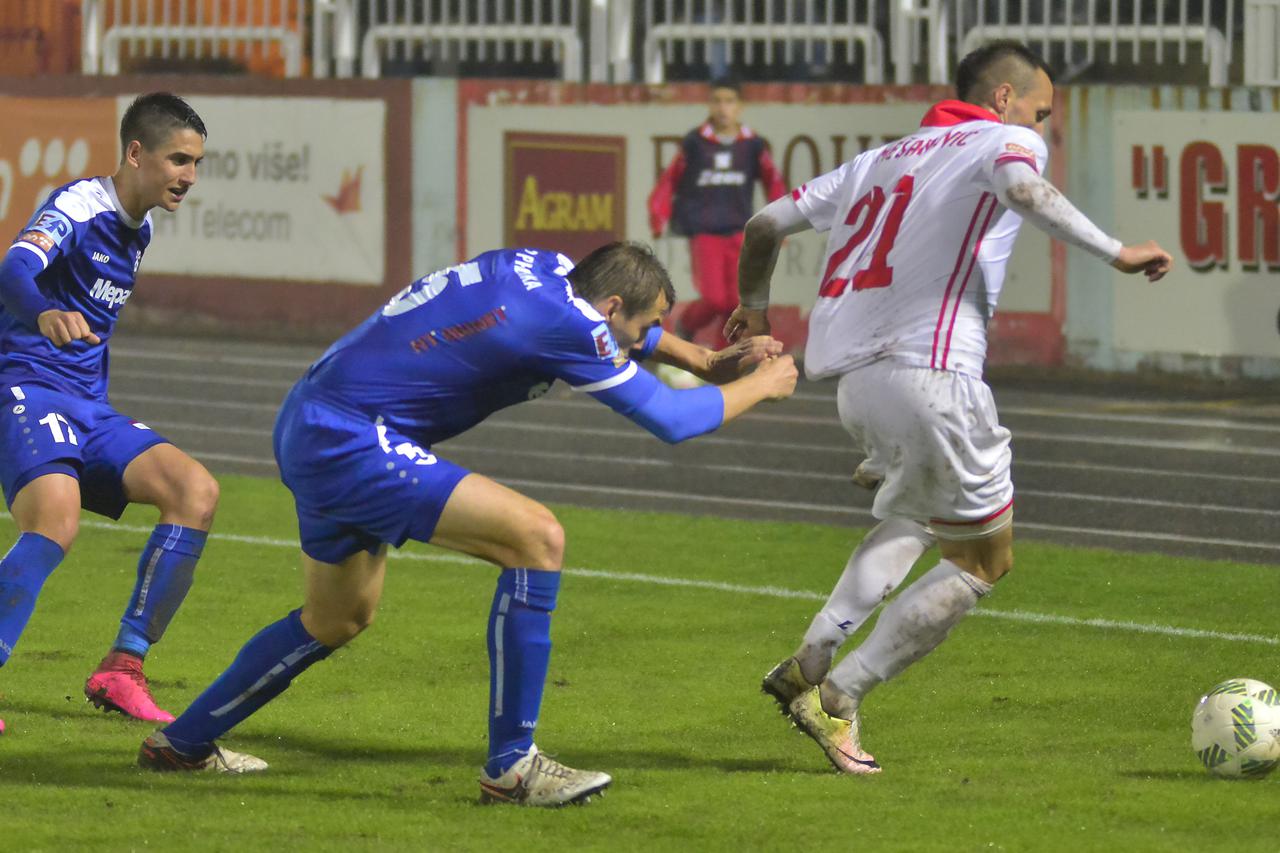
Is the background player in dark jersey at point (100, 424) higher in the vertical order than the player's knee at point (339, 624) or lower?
higher

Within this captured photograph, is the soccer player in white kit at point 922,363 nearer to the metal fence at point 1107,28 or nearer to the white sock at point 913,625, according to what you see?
the white sock at point 913,625

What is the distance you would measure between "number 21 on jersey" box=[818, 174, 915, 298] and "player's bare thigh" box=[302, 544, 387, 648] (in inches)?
53.1

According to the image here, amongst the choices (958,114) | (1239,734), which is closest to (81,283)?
(958,114)

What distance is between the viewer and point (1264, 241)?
1480 centimetres

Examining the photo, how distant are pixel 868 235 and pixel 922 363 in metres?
0.39

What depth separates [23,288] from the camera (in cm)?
602

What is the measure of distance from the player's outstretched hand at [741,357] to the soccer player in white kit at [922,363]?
18 cm

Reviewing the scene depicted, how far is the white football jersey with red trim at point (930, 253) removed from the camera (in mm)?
5527

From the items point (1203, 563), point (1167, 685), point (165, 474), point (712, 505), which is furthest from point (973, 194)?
point (712, 505)

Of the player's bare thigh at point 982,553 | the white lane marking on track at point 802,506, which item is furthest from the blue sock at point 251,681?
the white lane marking on track at point 802,506

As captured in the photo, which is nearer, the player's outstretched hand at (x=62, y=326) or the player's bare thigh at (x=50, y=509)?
the player's outstretched hand at (x=62, y=326)

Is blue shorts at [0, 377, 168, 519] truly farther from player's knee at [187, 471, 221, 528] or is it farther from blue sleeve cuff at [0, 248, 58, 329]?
blue sleeve cuff at [0, 248, 58, 329]

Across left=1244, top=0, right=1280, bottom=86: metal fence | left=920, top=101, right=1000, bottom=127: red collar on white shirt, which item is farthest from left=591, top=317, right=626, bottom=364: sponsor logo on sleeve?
left=1244, top=0, right=1280, bottom=86: metal fence

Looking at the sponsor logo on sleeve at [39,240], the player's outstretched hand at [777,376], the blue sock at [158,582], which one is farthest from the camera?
the blue sock at [158,582]
